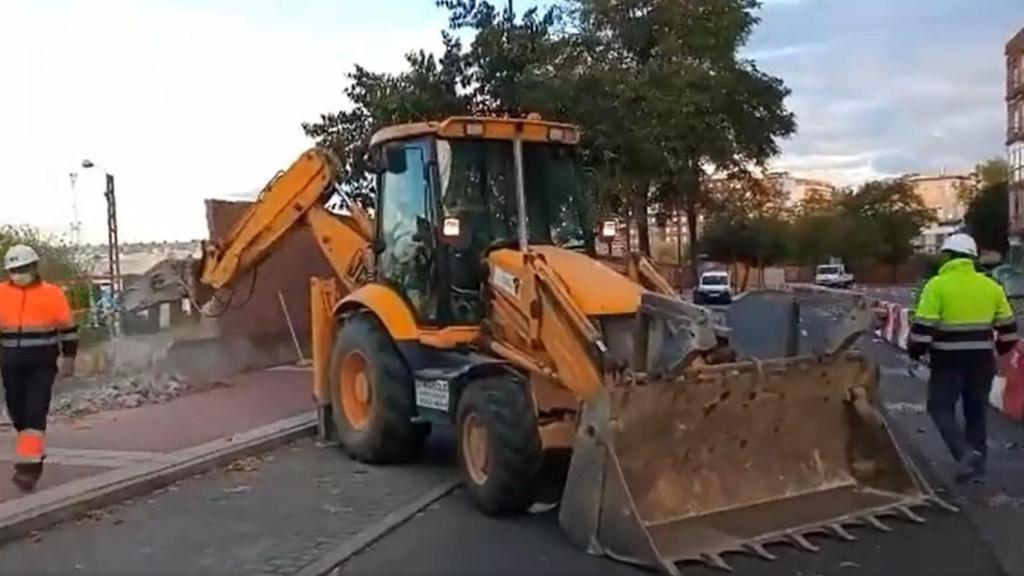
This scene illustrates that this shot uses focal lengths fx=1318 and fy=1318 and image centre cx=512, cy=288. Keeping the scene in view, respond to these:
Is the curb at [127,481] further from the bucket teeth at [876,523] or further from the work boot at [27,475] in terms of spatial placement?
the bucket teeth at [876,523]

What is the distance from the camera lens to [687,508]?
327 inches

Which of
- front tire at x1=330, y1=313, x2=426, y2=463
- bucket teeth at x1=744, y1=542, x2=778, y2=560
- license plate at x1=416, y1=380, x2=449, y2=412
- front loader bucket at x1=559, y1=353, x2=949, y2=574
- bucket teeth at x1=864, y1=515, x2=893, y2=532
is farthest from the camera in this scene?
front tire at x1=330, y1=313, x2=426, y2=463

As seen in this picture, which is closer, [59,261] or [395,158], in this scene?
[395,158]

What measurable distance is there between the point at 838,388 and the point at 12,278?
6.28m

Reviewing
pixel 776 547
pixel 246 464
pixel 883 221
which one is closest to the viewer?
pixel 776 547

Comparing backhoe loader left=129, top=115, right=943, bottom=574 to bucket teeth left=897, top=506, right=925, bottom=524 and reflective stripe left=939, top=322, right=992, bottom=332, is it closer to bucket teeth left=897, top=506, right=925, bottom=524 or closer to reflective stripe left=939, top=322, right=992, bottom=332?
bucket teeth left=897, top=506, right=925, bottom=524

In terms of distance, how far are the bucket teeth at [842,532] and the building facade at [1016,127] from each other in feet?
238

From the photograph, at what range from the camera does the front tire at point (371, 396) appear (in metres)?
10.9

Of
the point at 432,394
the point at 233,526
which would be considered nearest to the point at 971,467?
the point at 432,394

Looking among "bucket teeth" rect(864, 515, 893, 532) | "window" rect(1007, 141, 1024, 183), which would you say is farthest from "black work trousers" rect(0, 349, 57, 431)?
"window" rect(1007, 141, 1024, 183)

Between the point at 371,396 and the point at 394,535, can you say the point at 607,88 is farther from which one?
the point at 394,535

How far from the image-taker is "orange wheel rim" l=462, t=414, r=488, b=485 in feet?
30.1

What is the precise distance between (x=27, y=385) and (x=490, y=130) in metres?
4.10

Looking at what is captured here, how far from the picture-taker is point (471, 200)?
1063 centimetres
